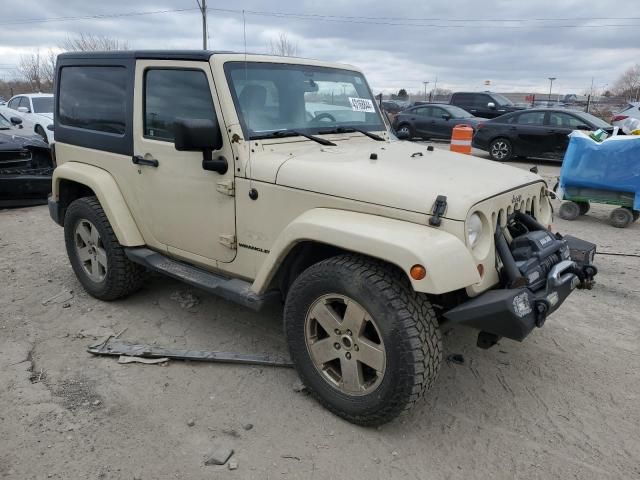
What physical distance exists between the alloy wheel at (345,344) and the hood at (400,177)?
59 centimetres

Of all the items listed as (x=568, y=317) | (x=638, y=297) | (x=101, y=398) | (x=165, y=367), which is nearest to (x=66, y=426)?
(x=101, y=398)

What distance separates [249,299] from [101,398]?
41.7 inches

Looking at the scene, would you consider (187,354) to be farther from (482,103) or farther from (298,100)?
(482,103)

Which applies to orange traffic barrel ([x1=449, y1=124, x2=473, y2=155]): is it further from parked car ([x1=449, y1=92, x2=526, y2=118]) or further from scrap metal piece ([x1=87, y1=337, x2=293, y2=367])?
parked car ([x1=449, y1=92, x2=526, y2=118])

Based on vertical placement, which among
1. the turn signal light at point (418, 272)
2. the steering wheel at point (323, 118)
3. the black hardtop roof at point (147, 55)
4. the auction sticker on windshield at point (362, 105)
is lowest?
the turn signal light at point (418, 272)

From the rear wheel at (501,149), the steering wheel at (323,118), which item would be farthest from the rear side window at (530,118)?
the steering wheel at (323,118)

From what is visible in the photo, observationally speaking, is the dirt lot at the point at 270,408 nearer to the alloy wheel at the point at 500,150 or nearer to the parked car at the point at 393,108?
the alloy wheel at the point at 500,150

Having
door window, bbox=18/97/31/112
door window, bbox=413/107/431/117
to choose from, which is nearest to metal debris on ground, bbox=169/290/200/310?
door window, bbox=18/97/31/112

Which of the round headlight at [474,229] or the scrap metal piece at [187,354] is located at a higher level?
the round headlight at [474,229]

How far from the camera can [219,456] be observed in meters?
2.59

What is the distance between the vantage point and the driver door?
3.28 m

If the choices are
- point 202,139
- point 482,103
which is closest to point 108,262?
point 202,139

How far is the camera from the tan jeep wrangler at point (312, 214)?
251cm

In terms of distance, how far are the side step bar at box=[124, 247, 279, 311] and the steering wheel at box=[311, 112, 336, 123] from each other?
124 cm
